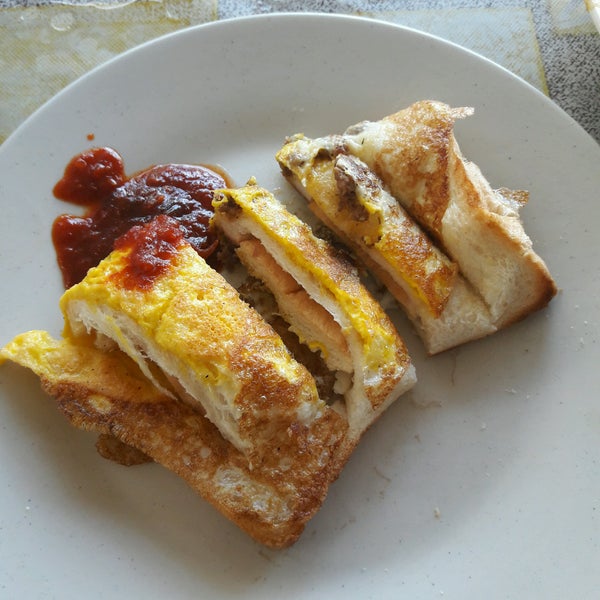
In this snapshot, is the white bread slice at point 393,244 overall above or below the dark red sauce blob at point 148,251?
below

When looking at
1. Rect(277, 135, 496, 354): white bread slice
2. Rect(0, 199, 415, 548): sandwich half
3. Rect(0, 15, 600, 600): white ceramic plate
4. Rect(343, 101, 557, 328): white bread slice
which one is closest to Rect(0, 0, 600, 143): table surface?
Rect(0, 15, 600, 600): white ceramic plate

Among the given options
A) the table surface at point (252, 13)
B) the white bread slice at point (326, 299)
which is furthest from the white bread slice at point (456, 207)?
the table surface at point (252, 13)

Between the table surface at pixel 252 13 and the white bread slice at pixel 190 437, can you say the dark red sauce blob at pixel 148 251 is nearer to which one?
the white bread slice at pixel 190 437

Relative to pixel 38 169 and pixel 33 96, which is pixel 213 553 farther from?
pixel 33 96

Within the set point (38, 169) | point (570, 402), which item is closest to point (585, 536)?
point (570, 402)

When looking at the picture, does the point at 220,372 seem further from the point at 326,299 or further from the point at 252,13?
the point at 252,13

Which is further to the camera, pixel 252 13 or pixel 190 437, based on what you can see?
pixel 252 13

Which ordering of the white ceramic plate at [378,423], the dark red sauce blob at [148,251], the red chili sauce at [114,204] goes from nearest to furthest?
the dark red sauce blob at [148,251], the white ceramic plate at [378,423], the red chili sauce at [114,204]

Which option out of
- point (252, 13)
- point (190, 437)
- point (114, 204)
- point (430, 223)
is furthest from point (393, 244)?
point (252, 13)
